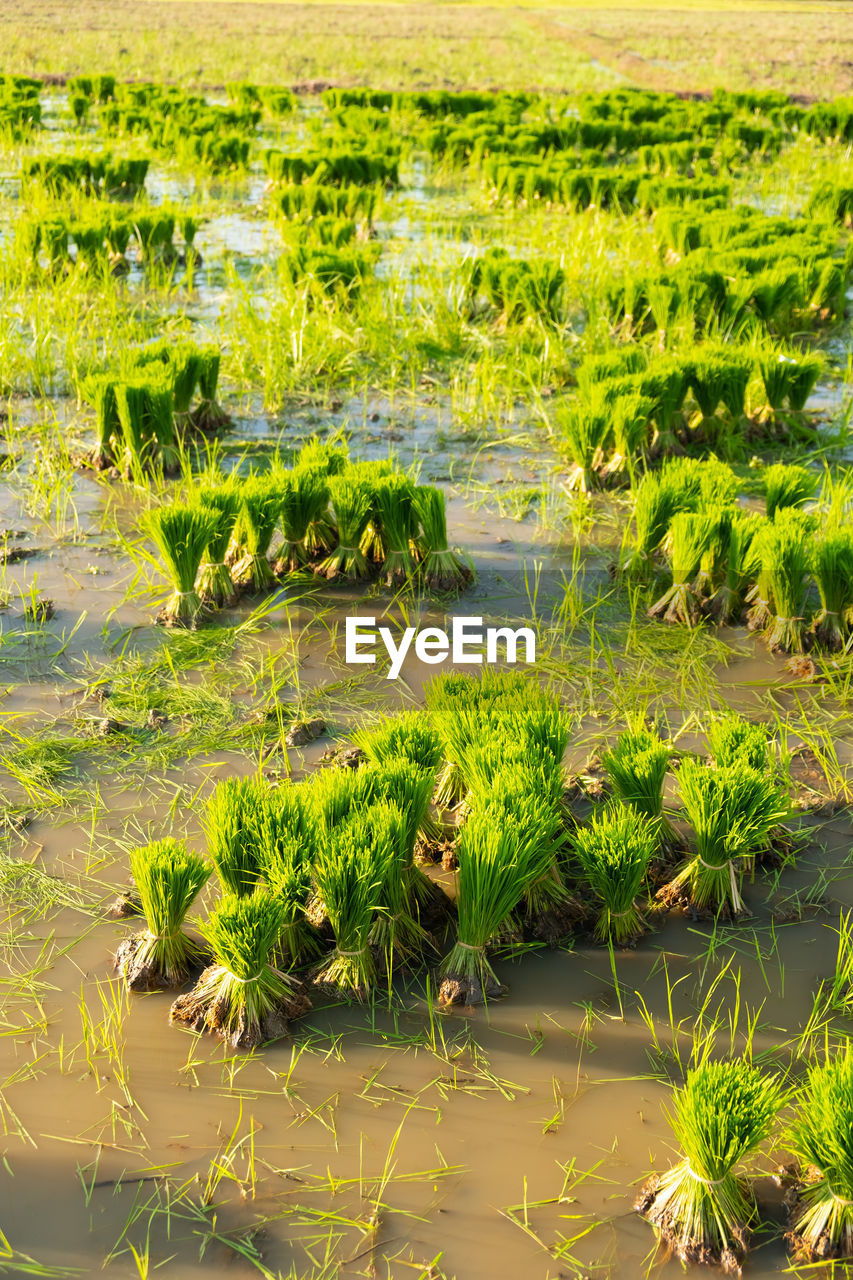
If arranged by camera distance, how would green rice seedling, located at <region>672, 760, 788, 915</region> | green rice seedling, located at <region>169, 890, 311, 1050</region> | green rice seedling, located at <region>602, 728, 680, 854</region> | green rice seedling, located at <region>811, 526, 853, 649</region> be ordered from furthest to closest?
green rice seedling, located at <region>811, 526, 853, 649</region> → green rice seedling, located at <region>602, 728, 680, 854</region> → green rice seedling, located at <region>672, 760, 788, 915</region> → green rice seedling, located at <region>169, 890, 311, 1050</region>

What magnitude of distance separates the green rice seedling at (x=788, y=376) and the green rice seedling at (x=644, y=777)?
2630mm

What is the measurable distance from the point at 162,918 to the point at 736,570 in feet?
6.73

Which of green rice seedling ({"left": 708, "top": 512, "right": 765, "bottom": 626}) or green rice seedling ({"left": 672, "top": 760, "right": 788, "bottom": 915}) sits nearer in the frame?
green rice seedling ({"left": 672, "top": 760, "right": 788, "bottom": 915})

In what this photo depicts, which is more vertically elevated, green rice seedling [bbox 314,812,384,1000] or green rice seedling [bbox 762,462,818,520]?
green rice seedling [bbox 762,462,818,520]

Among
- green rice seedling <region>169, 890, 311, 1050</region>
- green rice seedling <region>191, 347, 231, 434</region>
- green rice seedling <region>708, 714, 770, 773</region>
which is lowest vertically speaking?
green rice seedling <region>169, 890, 311, 1050</region>

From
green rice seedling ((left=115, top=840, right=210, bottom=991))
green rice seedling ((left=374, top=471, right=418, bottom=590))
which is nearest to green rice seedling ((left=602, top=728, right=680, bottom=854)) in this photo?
green rice seedling ((left=115, top=840, right=210, bottom=991))

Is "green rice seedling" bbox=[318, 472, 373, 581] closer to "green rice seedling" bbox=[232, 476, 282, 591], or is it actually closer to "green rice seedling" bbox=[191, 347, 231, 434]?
"green rice seedling" bbox=[232, 476, 282, 591]

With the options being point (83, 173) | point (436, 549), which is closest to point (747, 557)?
point (436, 549)

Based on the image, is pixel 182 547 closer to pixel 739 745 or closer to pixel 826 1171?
pixel 739 745

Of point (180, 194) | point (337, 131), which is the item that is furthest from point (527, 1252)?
point (337, 131)

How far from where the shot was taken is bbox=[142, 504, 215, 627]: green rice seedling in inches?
132

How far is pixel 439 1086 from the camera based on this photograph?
6.56 feet

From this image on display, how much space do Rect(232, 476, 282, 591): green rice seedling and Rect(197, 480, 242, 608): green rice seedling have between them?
34mm

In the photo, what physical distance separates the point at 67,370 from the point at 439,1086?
414 centimetres
